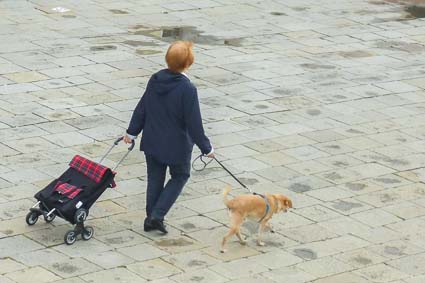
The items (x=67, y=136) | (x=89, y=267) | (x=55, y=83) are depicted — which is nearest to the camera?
(x=89, y=267)

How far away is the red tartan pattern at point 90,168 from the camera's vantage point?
9617mm

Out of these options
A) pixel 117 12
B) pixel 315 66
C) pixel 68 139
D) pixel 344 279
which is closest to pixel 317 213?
pixel 344 279

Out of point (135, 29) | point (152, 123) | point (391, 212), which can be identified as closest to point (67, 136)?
point (152, 123)

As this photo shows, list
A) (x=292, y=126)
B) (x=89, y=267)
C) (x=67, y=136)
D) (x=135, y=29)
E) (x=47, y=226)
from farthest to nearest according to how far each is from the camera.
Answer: (x=135, y=29) → (x=292, y=126) → (x=67, y=136) → (x=47, y=226) → (x=89, y=267)

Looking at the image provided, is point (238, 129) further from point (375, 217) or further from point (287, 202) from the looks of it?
point (287, 202)

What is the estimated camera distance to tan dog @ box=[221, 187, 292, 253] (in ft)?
31.0

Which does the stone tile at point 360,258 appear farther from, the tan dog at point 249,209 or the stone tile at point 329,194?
the stone tile at point 329,194

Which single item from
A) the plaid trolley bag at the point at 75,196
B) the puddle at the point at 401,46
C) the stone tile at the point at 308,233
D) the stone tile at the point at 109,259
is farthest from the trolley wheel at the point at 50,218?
the puddle at the point at 401,46

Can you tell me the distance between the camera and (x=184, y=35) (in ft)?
56.9

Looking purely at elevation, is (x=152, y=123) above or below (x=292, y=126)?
above

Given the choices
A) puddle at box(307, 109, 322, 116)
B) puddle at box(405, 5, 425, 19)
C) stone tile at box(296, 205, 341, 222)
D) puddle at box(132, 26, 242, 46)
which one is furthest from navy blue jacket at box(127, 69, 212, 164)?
puddle at box(405, 5, 425, 19)

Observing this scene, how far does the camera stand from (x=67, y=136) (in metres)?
12.3

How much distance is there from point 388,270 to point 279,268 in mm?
928

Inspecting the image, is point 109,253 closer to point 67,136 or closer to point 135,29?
point 67,136
